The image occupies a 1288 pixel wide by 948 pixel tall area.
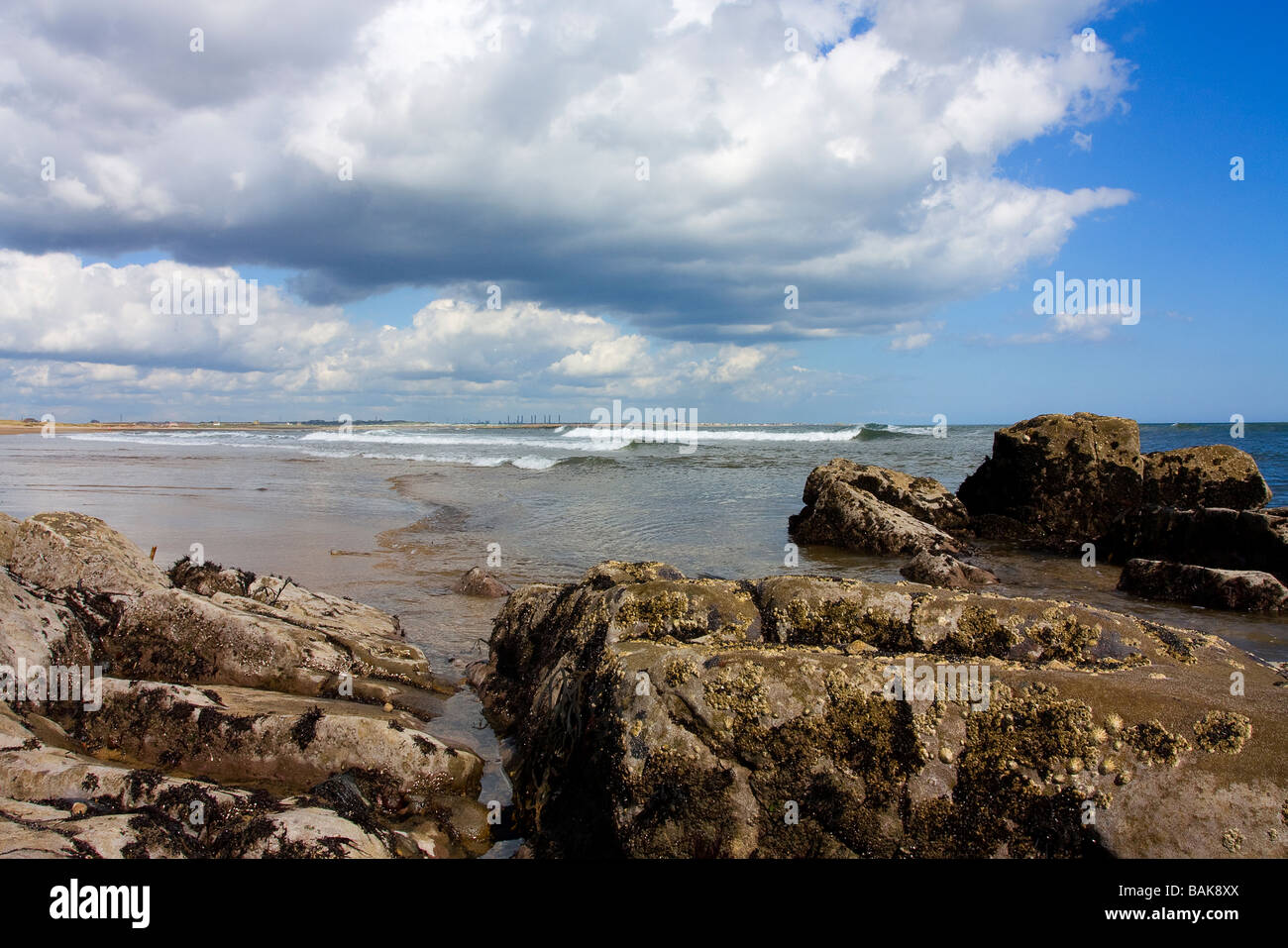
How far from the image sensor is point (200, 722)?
4.94 metres

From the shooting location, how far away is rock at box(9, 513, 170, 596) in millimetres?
5902

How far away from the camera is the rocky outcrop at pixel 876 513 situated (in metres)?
14.9

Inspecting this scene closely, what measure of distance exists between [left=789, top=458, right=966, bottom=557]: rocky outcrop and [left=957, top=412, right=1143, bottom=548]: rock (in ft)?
4.00

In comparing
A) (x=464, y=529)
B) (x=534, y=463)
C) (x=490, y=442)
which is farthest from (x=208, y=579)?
(x=490, y=442)

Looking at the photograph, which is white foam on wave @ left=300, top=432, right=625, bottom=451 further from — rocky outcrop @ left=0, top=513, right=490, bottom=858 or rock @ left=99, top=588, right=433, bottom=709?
rocky outcrop @ left=0, top=513, right=490, bottom=858

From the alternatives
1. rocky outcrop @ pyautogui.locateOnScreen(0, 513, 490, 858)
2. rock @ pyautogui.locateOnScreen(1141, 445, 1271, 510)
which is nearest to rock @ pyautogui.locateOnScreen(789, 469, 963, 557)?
rock @ pyautogui.locateOnScreen(1141, 445, 1271, 510)

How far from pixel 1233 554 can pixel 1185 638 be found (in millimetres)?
9697

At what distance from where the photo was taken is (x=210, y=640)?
607 centimetres

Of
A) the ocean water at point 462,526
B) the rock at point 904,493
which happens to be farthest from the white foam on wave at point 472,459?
the rock at point 904,493

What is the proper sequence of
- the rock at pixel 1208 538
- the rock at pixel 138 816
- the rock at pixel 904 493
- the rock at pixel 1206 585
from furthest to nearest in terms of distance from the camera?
1. the rock at pixel 904 493
2. the rock at pixel 1208 538
3. the rock at pixel 1206 585
4. the rock at pixel 138 816

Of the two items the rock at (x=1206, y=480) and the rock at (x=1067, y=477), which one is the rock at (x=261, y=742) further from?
the rock at (x=1206, y=480)

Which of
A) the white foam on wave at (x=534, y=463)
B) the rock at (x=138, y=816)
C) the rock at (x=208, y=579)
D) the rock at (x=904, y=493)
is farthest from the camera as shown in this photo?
the white foam on wave at (x=534, y=463)
